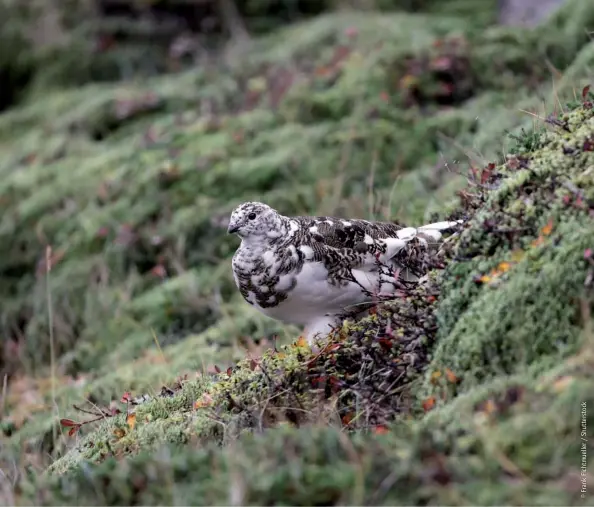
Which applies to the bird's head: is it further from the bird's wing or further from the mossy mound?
the mossy mound

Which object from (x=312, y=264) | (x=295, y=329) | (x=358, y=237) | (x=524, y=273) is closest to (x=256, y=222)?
(x=312, y=264)

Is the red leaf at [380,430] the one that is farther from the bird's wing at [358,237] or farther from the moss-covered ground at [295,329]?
the bird's wing at [358,237]

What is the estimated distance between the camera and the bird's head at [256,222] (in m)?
4.09

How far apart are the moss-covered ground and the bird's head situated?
0.54 metres

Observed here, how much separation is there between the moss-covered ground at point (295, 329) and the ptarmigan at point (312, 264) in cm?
21

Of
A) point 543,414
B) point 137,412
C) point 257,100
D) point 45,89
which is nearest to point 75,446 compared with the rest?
point 137,412

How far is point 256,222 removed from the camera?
4.10 meters

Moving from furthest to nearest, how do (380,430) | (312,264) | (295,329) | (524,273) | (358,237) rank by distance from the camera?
(295,329), (358,237), (312,264), (524,273), (380,430)

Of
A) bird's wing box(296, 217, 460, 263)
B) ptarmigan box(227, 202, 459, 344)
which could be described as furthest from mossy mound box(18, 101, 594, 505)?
bird's wing box(296, 217, 460, 263)

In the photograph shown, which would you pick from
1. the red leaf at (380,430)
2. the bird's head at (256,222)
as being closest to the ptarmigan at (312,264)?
the bird's head at (256,222)

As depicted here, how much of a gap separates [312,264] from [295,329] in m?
1.30

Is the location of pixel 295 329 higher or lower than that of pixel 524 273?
lower

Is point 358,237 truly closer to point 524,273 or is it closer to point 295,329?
point 295,329

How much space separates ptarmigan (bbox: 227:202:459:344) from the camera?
403 centimetres
